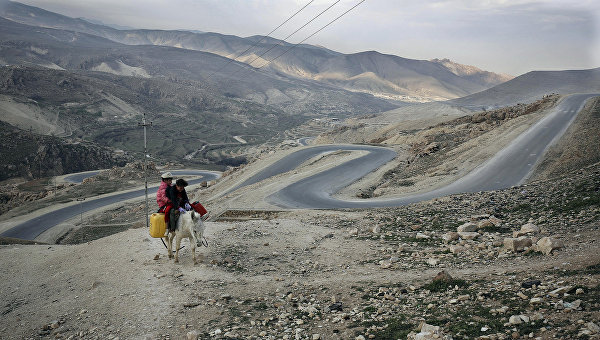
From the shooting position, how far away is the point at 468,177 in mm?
29297

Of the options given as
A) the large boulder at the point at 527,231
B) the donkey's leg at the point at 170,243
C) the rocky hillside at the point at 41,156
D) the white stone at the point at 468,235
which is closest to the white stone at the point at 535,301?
the large boulder at the point at 527,231

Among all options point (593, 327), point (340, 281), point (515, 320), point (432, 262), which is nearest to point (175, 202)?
point (340, 281)

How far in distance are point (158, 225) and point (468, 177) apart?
2322 cm

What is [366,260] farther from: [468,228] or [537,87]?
[537,87]

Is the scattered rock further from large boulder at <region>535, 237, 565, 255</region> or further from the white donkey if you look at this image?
the white donkey

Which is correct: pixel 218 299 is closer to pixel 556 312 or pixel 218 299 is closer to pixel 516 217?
pixel 556 312

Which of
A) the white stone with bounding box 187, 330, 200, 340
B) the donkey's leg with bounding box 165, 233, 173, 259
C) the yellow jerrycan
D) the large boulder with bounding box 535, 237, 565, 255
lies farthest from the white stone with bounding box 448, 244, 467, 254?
the yellow jerrycan

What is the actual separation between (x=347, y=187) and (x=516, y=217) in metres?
19.4

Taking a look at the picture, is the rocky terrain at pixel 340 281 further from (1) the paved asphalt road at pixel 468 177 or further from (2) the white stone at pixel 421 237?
(1) the paved asphalt road at pixel 468 177

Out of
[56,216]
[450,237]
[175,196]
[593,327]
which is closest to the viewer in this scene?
[593,327]

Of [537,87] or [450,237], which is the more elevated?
[537,87]

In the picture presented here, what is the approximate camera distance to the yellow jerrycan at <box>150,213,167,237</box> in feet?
39.5

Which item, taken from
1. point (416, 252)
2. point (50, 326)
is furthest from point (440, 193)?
point (50, 326)

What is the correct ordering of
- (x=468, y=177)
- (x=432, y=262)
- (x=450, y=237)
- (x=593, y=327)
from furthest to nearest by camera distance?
(x=468, y=177) < (x=450, y=237) < (x=432, y=262) < (x=593, y=327)
